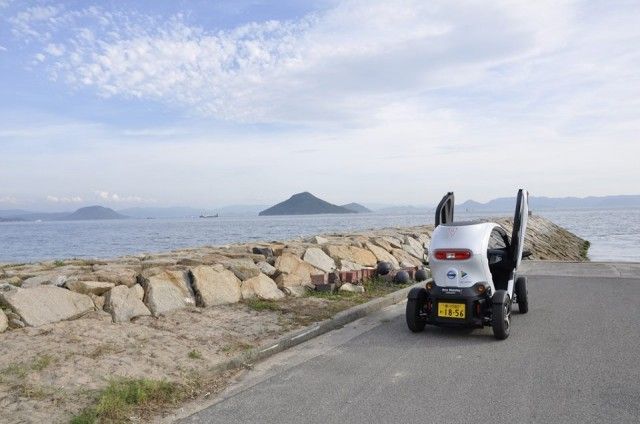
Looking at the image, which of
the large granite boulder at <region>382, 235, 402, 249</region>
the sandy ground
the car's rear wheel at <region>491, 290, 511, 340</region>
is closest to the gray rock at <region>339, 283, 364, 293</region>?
the sandy ground

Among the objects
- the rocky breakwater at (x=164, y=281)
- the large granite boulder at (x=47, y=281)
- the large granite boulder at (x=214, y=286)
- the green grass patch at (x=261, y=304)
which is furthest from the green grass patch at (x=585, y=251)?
the large granite boulder at (x=47, y=281)

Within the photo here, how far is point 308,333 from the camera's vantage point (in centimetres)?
696

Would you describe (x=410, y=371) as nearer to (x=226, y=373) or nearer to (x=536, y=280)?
(x=226, y=373)

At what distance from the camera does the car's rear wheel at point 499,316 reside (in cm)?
661

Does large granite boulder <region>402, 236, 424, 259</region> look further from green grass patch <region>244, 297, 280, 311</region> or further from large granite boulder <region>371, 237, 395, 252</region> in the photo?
green grass patch <region>244, 297, 280, 311</region>

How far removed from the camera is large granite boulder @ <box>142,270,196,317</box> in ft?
24.6

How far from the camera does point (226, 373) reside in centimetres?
563

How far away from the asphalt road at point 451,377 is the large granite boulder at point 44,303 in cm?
267

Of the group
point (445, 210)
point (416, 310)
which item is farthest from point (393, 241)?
point (416, 310)

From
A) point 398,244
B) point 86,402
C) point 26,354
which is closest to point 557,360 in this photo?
point 86,402

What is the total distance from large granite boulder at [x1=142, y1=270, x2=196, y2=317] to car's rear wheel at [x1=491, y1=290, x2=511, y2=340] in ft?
14.0

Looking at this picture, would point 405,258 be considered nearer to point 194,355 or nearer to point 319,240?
point 319,240

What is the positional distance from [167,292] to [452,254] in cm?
405

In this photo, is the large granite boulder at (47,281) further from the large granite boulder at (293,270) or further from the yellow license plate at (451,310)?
the yellow license plate at (451,310)
